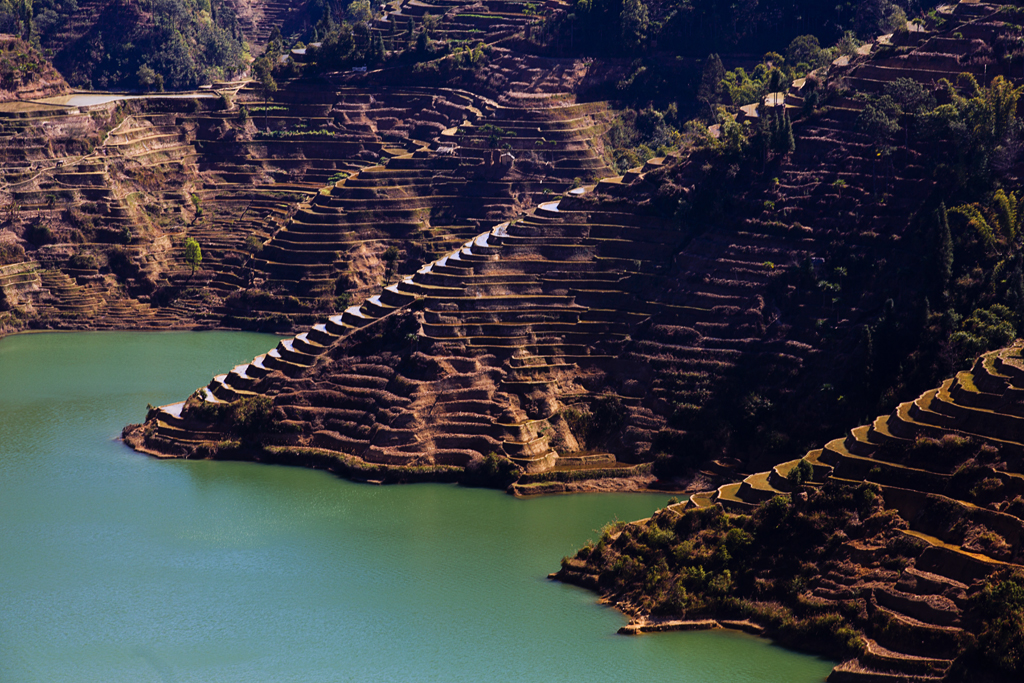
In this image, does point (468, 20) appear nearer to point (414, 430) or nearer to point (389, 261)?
point (389, 261)

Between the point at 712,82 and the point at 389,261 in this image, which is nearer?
the point at 389,261

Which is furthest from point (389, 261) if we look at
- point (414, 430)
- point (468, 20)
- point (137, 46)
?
point (137, 46)

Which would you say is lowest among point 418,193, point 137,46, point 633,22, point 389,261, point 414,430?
point 414,430

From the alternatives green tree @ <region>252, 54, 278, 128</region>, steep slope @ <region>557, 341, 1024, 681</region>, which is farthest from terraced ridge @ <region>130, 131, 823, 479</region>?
green tree @ <region>252, 54, 278, 128</region>

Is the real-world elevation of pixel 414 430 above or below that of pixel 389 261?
below

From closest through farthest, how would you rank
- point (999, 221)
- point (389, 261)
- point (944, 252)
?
point (944, 252) < point (999, 221) < point (389, 261)

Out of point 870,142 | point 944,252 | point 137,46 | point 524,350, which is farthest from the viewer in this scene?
point 137,46

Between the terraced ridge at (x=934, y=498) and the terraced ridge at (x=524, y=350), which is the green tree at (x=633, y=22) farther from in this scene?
the terraced ridge at (x=934, y=498)

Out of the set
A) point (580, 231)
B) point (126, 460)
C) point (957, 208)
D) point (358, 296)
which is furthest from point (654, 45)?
point (126, 460)
